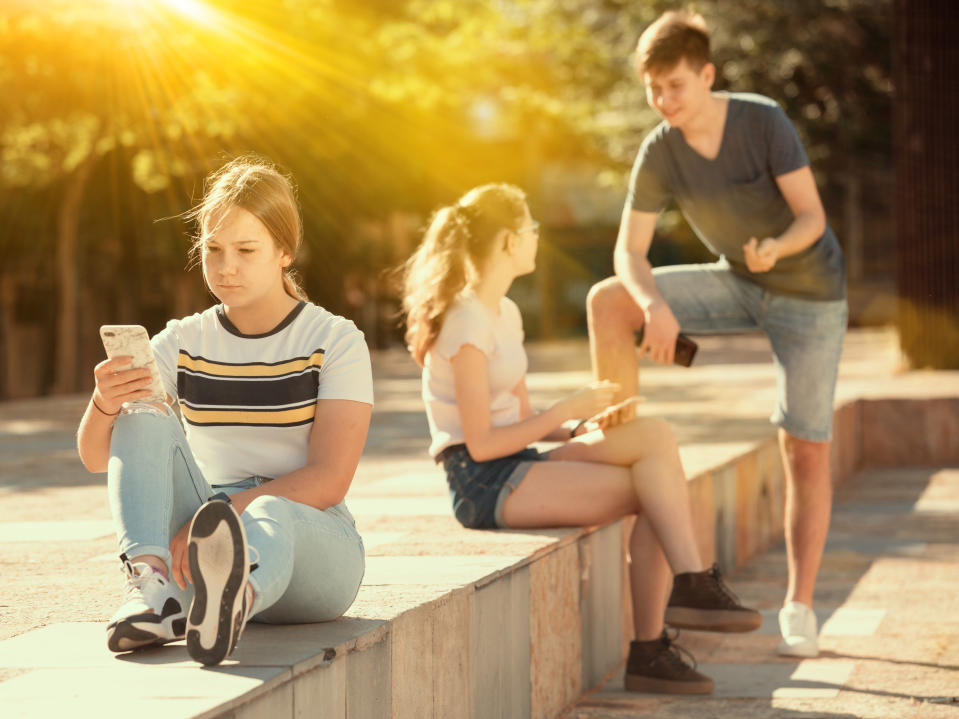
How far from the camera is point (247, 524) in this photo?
3.27 meters

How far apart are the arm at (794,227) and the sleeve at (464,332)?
919mm

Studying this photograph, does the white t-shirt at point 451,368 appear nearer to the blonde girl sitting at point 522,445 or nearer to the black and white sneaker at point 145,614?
the blonde girl sitting at point 522,445

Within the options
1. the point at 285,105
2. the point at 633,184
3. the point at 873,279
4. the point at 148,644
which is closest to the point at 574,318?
the point at 873,279

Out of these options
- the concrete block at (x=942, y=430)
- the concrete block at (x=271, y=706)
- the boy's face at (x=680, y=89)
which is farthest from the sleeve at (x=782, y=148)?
the concrete block at (x=942, y=430)

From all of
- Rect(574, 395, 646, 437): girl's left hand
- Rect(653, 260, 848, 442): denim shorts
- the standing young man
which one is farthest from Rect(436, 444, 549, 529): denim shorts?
Rect(653, 260, 848, 442): denim shorts

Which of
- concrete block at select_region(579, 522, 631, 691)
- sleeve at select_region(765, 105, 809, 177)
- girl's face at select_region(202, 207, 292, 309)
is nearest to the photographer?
girl's face at select_region(202, 207, 292, 309)

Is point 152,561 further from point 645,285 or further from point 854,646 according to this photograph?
point 854,646

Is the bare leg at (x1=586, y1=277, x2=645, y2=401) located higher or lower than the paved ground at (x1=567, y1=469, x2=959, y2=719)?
higher

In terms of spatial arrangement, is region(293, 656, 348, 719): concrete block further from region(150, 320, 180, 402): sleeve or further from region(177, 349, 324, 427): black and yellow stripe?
region(150, 320, 180, 402): sleeve

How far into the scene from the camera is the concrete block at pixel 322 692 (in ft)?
9.49

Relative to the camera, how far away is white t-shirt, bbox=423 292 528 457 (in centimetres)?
502

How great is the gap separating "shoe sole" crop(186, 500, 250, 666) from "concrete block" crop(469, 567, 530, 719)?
1.07 metres

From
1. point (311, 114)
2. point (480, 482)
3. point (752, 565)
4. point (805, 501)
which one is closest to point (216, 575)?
point (480, 482)

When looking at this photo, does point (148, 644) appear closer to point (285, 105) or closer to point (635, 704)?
point (635, 704)
